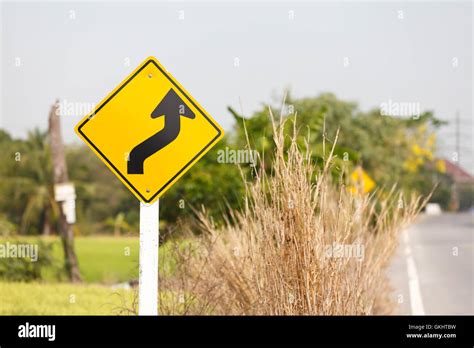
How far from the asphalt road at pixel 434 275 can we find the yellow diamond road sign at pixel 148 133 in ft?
15.9

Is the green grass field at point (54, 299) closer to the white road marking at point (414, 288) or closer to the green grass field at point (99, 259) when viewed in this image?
the green grass field at point (99, 259)

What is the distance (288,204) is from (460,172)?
2870 inches

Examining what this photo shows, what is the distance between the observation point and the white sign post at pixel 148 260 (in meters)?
5.59

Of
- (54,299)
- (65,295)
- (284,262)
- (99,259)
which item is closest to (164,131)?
(284,262)

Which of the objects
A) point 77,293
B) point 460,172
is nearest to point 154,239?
point 77,293

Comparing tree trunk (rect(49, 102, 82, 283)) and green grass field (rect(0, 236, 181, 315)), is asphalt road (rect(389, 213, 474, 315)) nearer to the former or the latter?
green grass field (rect(0, 236, 181, 315))

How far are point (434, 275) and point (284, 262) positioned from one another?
36.5 feet

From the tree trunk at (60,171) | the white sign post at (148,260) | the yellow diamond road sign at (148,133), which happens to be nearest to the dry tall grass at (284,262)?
the yellow diamond road sign at (148,133)

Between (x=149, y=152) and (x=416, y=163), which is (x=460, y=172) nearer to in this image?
(x=416, y=163)

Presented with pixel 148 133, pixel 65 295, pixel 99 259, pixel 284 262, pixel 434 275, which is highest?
pixel 148 133

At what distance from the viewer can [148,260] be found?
560 centimetres

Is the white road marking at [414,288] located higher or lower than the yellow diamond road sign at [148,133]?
lower

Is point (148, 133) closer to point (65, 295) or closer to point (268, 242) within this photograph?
point (268, 242)

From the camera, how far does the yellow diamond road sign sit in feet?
18.2
